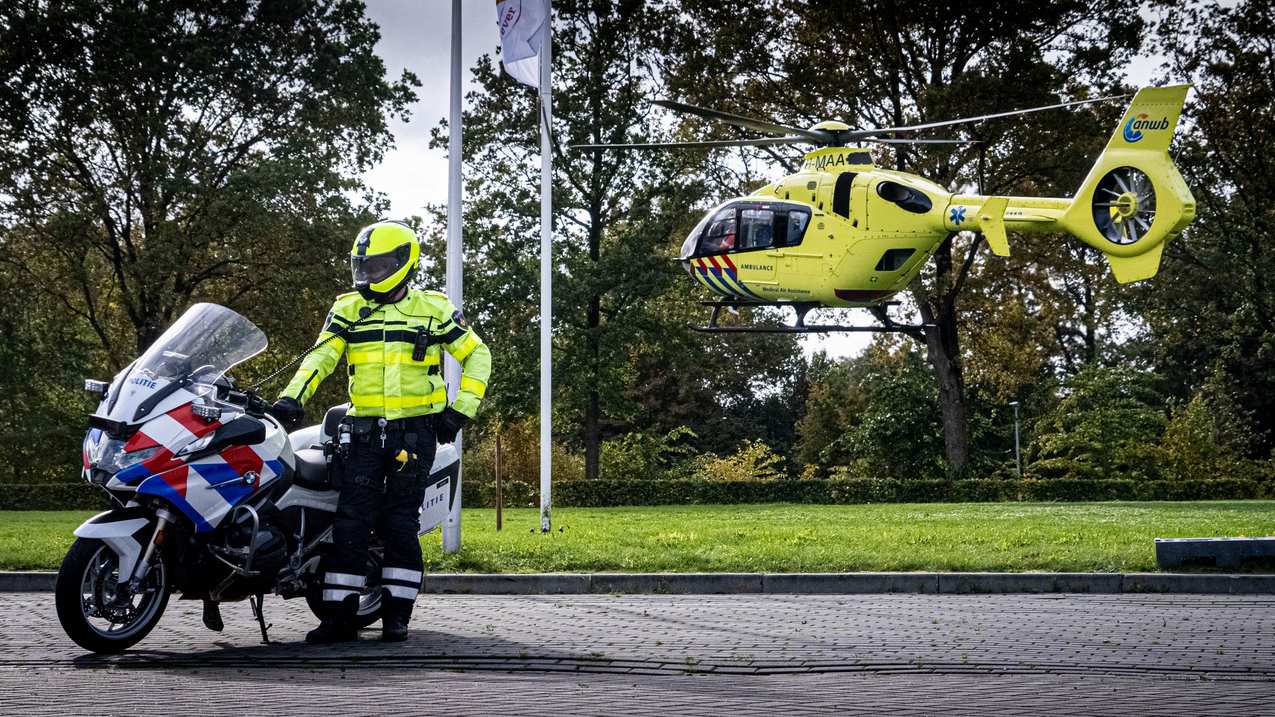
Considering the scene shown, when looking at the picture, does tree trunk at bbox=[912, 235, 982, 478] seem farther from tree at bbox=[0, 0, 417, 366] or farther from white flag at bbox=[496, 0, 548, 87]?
white flag at bbox=[496, 0, 548, 87]

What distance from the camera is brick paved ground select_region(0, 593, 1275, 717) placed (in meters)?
5.37

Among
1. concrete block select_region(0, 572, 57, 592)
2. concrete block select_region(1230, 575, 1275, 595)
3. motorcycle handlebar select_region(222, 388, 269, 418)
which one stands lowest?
concrete block select_region(1230, 575, 1275, 595)

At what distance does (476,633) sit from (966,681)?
296cm

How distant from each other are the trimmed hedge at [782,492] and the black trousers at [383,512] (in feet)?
71.7

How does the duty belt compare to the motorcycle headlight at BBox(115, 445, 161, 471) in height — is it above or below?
above

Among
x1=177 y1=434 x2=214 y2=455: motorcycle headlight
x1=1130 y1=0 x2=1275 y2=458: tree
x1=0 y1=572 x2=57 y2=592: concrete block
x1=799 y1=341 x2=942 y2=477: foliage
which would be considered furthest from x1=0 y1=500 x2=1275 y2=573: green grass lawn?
x1=799 y1=341 x2=942 y2=477: foliage

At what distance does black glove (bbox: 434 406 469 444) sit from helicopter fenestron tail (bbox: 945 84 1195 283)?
490 inches

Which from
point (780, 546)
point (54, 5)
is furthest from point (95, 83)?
point (780, 546)

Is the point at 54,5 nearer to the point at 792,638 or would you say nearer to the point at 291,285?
the point at 291,285

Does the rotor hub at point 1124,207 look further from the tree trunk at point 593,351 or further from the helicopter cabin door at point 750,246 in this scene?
the tree trunk at point 593,351

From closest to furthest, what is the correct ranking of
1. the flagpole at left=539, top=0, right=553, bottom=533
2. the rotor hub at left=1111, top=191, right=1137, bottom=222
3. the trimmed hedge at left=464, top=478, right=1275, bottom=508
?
the flagpole at left=539, top=0, right=553, bottom=533
the rotor hub at left=1111, top=191, right=1137, bottom=222
the trimmed hedge at left=464, top=478, right=1275, bottom=508

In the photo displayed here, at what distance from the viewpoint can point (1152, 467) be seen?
123 feet

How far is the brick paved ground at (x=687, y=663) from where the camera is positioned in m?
5.37

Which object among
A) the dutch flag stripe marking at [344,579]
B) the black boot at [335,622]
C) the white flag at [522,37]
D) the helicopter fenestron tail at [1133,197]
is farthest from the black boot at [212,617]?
the helicopter fenestron tail at [1133,197]
